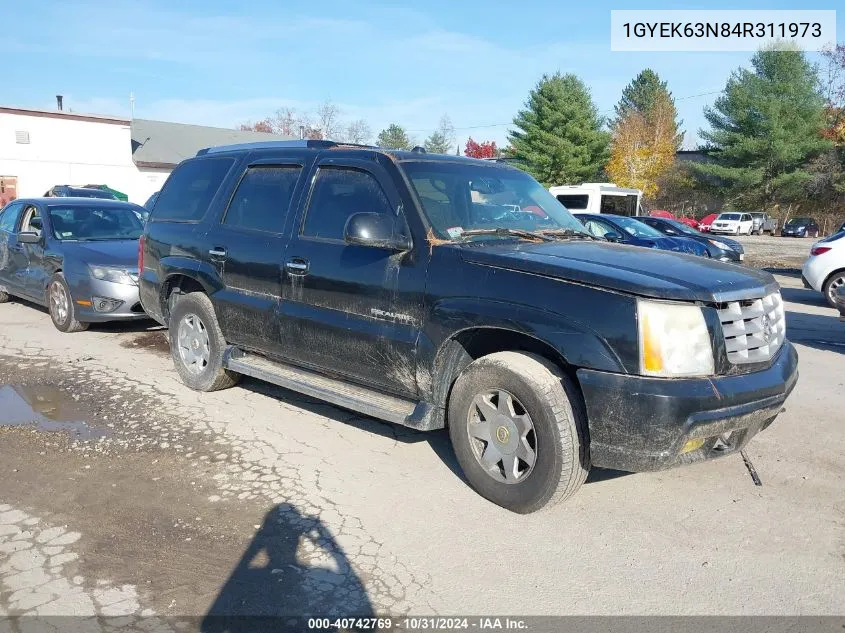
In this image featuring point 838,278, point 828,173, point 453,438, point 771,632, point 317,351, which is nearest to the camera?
point 771,632

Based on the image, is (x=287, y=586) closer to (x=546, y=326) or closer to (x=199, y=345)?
(x=546, y=326)

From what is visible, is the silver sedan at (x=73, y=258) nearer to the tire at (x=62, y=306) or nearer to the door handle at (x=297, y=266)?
the tire at (x=62, y=306)

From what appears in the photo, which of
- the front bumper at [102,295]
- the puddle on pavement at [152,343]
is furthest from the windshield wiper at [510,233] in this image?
the front bumper at [102,295]

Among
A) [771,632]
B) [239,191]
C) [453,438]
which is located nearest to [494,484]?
[453,438]

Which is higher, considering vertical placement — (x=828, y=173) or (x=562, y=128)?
(x=562, y=128)

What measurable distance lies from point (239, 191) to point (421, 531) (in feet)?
10.4

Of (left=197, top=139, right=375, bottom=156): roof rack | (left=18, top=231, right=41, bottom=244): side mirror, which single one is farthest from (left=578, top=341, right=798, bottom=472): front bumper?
A: (left=18, top=231, right=41, bottom=244): side mirror

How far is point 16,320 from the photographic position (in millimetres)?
9305

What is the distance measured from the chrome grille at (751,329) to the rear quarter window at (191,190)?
13.2 feet

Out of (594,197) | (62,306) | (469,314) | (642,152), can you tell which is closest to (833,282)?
(469,314)

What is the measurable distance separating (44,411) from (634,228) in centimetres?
1228

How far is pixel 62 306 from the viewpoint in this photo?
8.40 meters

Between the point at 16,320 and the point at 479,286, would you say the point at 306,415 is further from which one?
the point at 16,320

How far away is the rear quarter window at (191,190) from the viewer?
231 inches
